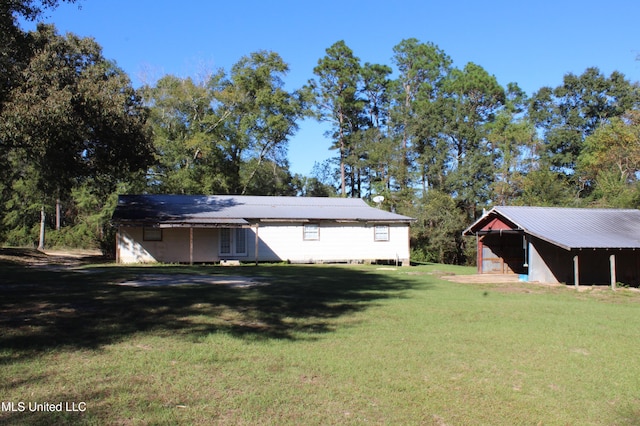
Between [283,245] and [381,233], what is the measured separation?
557 cm

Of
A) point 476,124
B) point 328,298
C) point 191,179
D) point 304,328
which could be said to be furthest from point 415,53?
point 304,328

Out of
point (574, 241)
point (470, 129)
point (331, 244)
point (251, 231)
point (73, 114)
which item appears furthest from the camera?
point (470, 129)

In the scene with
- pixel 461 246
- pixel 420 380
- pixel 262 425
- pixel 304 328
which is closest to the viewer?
pixel 262 425

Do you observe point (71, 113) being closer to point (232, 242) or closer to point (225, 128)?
point (232, 242)

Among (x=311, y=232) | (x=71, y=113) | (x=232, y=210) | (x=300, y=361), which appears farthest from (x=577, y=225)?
(x=71, y=113)

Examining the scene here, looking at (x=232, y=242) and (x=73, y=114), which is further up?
(x=73, y=114)

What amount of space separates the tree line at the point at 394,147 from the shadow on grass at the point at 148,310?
10.1 m

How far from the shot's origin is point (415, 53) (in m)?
49.6

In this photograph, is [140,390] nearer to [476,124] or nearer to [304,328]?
[304,328]

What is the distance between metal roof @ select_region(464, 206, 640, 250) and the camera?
57.6 ft

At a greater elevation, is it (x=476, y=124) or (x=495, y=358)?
(x=476, y=124)

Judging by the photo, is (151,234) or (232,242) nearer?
(151,234)

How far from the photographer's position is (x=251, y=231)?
25.5 m

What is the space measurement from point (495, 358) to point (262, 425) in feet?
12.4
